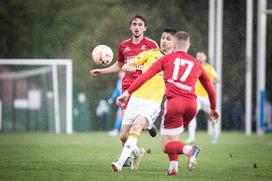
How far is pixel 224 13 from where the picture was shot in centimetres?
2541

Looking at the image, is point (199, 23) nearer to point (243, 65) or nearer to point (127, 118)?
point (243, 65)

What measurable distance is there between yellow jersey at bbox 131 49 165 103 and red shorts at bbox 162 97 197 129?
4.27 feet

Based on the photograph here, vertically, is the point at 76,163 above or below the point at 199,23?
below

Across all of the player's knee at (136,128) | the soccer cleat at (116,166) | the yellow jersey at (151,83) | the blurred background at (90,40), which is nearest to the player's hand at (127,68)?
the yellow jersey at (151,83)

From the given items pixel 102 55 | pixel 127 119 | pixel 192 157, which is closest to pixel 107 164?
pixel 127 119

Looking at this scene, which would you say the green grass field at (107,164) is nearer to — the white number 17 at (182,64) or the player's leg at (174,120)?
the player's leg at (174,120)

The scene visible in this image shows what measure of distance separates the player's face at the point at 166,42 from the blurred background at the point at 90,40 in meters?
12.6

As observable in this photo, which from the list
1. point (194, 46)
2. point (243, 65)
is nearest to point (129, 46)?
point (194, 46)

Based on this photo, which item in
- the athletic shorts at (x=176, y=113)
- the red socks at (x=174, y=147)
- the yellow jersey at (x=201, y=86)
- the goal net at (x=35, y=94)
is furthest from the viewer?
→ the goal net at (x=35, y=94)

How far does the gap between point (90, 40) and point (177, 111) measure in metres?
15.9

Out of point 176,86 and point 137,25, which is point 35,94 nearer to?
point 137,25

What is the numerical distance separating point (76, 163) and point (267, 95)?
17251 millimetres

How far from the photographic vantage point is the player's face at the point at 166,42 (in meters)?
11.1

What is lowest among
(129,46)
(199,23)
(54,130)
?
(54,130)
